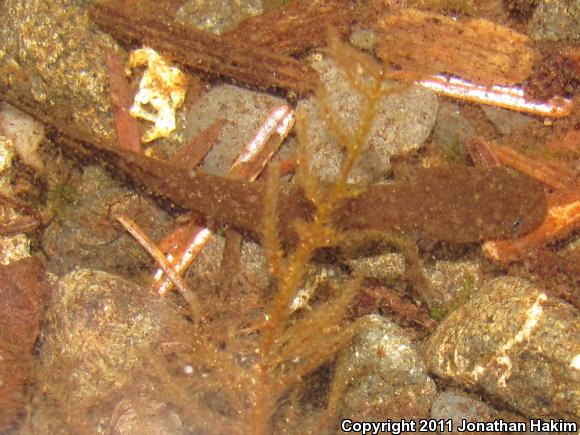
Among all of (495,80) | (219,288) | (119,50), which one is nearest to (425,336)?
(219,288)

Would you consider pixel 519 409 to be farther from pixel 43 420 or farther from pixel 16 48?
pixel 16 48

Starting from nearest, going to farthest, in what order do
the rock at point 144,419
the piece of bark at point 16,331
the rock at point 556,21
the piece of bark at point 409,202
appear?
the rock at point 144,419, the piece of bark at point 409,202, the piece of bark at point 16,331, the rock at point 556,21

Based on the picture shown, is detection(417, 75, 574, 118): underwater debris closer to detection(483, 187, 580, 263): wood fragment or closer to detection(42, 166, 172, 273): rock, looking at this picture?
detection(483, 187, 580, 263): wood fragment

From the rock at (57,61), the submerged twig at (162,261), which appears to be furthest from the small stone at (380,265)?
the rock at (57,61)

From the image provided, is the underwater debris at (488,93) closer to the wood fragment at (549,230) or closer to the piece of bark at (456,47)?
the piece of bark at (456,47)

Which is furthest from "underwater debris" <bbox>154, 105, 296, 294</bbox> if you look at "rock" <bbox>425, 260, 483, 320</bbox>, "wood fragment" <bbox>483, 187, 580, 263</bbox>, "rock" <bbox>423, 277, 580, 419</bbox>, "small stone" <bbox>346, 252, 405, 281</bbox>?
"rock" <bbox>423, 277, 580, 419</bbox>

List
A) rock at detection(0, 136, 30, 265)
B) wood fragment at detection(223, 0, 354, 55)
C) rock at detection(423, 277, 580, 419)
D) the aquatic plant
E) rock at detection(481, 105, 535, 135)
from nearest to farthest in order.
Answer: the aquatic plant → rock at detection(423, 277, 580, 419) → wood fragment at detection(223, 0, 354, 55) → rock at detection(481, 105, 535, 135) → rock at detection(0, 136, 30, 265)
